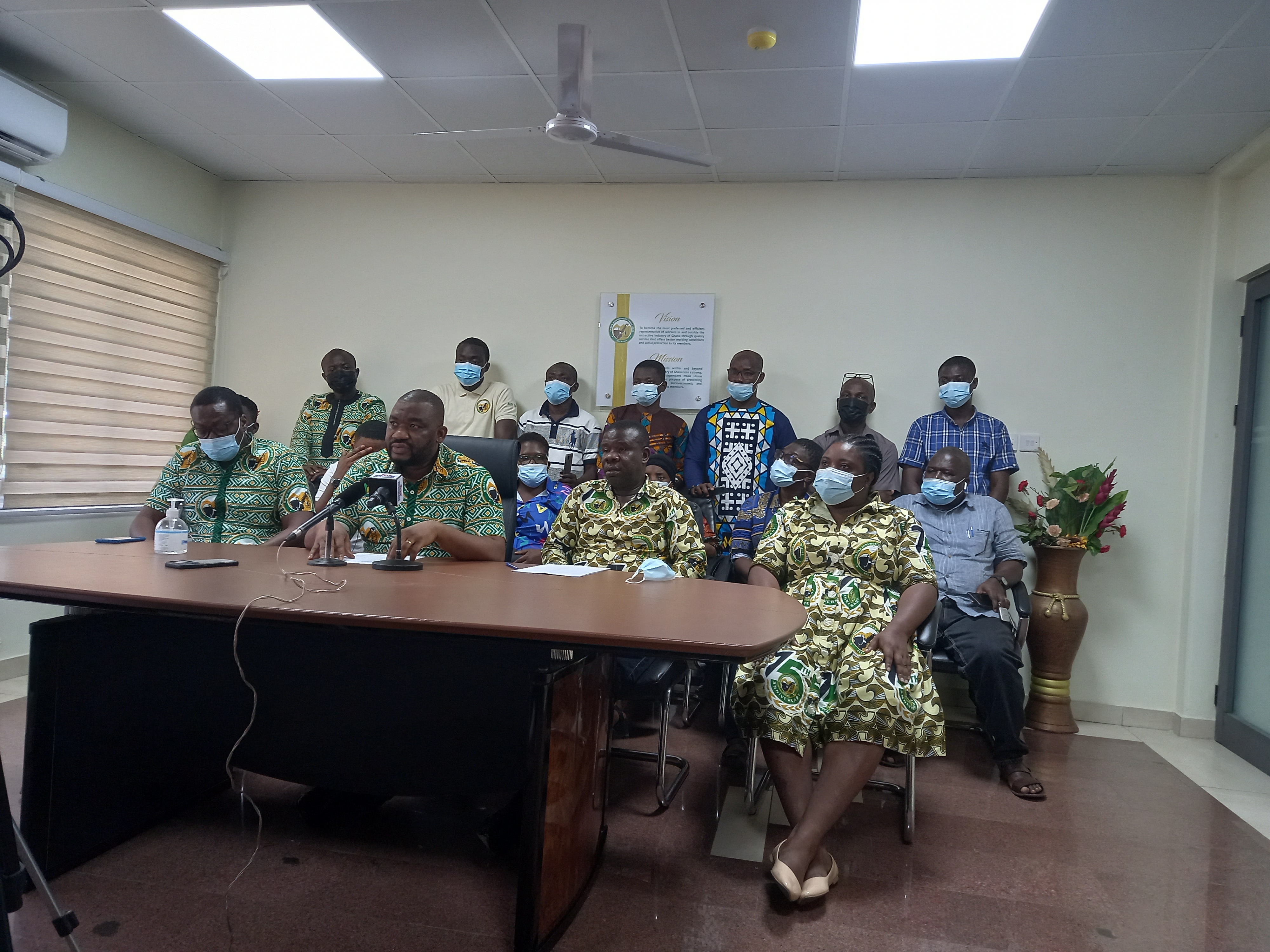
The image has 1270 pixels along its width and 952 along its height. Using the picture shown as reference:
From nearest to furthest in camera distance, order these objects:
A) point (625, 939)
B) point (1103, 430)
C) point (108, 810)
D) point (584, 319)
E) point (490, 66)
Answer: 1. point (625, 939)
2. point (108, 810)
3. point (490, 66)
4. point (1103, 430)
5. point (584, 319)

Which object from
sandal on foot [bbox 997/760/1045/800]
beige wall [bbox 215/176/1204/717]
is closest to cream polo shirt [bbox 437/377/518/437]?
beige wall [bbox 215/176/1204/717]

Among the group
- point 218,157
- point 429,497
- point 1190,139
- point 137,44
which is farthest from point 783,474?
point 218,157

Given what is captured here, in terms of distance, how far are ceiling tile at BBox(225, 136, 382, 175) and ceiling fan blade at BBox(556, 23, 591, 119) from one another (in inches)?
67.4

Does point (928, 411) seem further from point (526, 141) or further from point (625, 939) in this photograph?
point (625, 939)

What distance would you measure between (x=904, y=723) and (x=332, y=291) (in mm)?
4225

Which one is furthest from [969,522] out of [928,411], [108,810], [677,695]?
[108,810]

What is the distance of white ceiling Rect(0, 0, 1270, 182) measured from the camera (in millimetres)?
2953

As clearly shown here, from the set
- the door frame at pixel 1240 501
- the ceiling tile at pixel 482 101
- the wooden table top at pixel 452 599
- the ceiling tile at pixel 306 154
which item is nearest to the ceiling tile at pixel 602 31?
the ceiling tile at pixel 482 101

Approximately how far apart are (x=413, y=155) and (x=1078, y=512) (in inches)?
151

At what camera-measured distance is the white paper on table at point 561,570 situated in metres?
2.24

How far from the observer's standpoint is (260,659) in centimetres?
221

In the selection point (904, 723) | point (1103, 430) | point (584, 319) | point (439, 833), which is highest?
point (584, 319)

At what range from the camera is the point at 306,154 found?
4512 mm

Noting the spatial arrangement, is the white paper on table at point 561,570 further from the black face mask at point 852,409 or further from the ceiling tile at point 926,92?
the ceiling tile at point 926,92
